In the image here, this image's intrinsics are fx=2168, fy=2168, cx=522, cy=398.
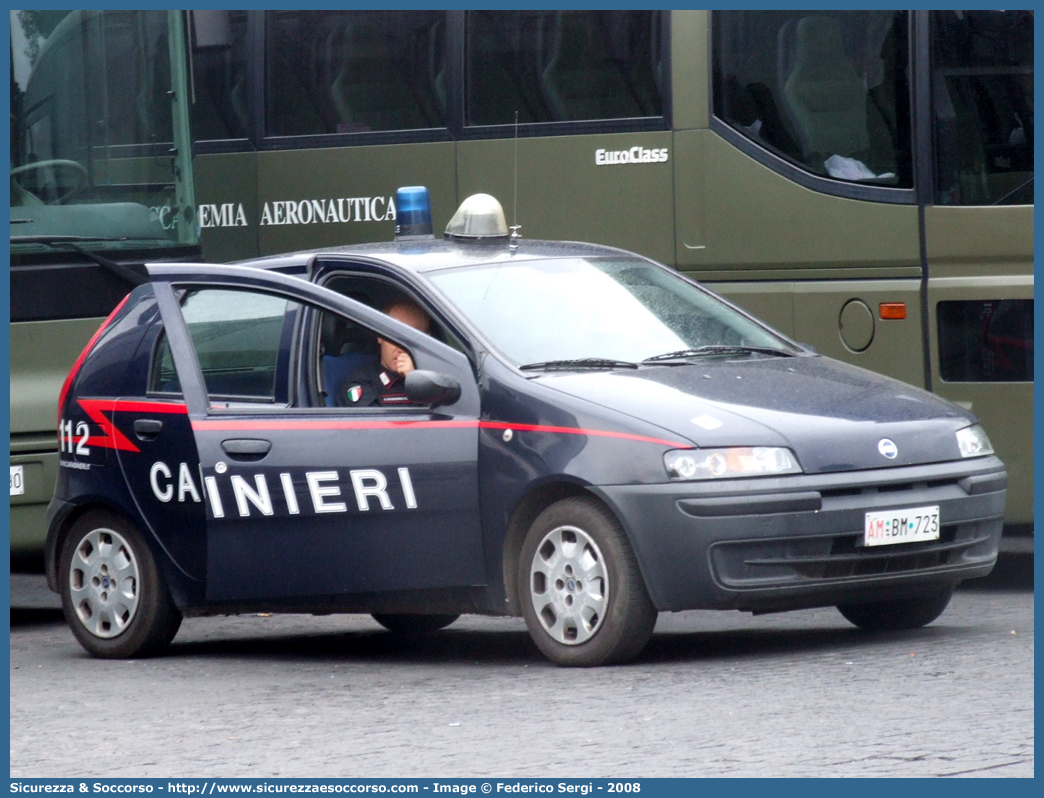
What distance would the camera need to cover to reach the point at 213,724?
7.15 metres

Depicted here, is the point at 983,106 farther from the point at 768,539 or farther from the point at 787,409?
the point at 768,539

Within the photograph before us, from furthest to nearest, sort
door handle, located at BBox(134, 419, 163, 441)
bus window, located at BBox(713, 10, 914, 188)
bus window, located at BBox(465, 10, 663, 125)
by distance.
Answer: bus window, located at BBox(465, 10, 663, 125)
bus window, located at BBox(713, 10, 914, 188)
door handle, located at BBox(134, 419, 163, 441)

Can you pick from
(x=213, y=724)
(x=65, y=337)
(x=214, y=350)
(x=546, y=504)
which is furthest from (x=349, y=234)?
(x=213, y=724)

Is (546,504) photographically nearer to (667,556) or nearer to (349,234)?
(667,556)

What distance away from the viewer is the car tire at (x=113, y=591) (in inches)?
360

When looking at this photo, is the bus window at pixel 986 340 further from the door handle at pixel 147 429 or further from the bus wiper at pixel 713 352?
the door handle at pixel 147 429

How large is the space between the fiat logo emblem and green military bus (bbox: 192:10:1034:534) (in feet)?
10.0

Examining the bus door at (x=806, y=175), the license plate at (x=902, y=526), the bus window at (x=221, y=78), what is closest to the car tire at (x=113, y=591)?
the license plate at (x=902, y=526)

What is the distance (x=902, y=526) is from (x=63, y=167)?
548 centimetres

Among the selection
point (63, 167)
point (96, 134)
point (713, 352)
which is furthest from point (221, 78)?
point (713, 352)

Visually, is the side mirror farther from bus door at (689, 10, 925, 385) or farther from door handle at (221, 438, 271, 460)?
bus door at (689, 10, 925, 385)

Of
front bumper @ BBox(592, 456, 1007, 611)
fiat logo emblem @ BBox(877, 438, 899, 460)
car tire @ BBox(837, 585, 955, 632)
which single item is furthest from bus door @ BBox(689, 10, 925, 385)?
front bumper @ BBox(592, 456, 1007, 611)

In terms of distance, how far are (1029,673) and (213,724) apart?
280 centimetres

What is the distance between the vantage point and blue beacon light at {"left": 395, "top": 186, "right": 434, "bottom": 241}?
9.77m
